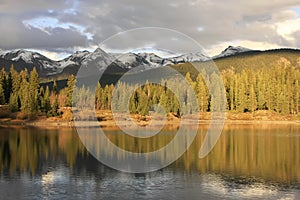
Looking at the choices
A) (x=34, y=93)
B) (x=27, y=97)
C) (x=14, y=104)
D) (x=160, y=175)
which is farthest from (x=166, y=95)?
(x=160, y=175)

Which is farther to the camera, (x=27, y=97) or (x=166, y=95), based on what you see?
(x=166, y=95)

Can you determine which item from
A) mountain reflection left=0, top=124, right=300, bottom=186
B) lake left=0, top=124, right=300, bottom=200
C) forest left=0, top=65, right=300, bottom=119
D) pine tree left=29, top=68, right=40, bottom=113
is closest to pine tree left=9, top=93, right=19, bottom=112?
forest left=0, top=65, right=300, bottom=119

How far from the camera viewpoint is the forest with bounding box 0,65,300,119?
11025cm

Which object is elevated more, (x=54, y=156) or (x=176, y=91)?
(x=176, y=91)

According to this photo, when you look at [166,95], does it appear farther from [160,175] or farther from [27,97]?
[160,175]

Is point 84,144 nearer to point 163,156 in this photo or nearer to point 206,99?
point 163,156

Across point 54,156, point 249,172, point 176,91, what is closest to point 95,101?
point 176,91

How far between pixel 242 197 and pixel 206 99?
3929 inches

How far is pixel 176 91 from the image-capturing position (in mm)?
133875

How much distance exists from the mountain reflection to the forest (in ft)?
163

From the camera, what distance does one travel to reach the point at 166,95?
13075 cm

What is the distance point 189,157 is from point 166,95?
86300 millimetres

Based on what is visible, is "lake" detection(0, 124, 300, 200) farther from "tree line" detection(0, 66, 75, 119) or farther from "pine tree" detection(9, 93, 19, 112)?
"pine tree" detection(9, 93, 19, 112)

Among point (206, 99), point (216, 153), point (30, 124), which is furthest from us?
point (206, 99)
